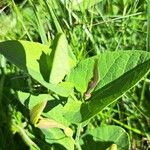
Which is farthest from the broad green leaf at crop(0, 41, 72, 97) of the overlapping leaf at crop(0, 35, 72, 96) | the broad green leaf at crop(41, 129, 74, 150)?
the broad green leaf at crop(41, 129, 74, 150)

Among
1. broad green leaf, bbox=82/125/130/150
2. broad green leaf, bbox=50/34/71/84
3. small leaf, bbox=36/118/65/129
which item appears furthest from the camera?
broad green leaf, bbox=82/125/130/150

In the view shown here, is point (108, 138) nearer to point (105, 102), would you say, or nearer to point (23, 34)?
point (105, 102)

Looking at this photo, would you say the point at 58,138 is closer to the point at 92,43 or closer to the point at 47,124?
the point at 47,124

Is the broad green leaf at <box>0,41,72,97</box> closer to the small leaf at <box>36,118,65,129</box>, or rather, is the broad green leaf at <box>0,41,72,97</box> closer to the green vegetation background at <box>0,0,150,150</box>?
the small leaf at <box>36,118,65,129</box>

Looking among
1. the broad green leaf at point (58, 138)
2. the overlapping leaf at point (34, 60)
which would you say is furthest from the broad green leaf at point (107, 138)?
the overlapping leaf at point (34, 60)

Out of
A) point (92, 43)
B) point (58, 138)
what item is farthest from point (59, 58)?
point (92, 43)

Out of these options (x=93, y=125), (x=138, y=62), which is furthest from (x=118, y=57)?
(x=93, y=125)
